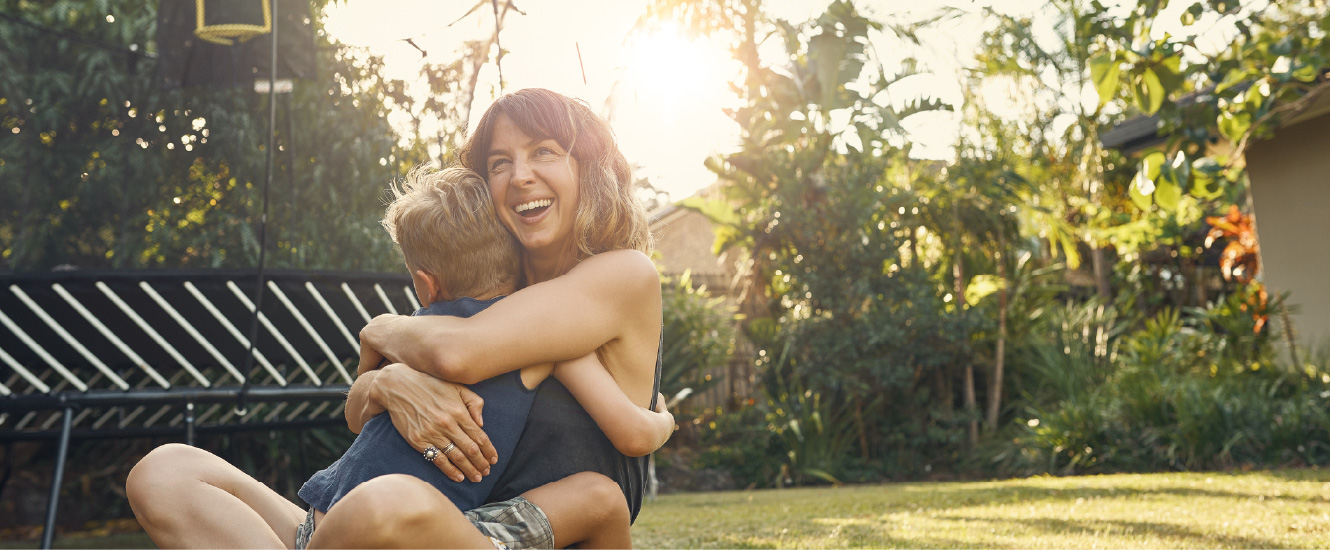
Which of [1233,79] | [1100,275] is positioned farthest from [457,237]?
A: [1100,275]

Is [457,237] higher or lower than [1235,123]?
lower

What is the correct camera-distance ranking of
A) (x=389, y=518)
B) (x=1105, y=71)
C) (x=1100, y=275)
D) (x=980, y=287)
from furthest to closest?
1. (x=1100, y=275)
2. (x=980, y=287)
3. (x=1105, y=71)
4. (x=389, y=518)

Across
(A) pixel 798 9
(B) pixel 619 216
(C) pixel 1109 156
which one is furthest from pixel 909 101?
(B) pixel 619 216

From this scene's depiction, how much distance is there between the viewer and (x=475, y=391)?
1.55 meters

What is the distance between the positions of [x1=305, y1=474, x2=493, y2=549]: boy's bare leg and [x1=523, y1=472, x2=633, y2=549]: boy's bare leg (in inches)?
9.4

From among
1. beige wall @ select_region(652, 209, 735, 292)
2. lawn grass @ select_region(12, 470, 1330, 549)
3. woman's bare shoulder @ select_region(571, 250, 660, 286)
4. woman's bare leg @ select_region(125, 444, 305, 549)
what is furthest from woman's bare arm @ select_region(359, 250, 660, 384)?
A: beige wall @ select_region(652, 209, 735, 292)

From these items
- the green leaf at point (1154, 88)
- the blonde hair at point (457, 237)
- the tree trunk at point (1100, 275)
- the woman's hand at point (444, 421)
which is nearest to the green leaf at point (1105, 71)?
the green leaf at point (1154, 88)

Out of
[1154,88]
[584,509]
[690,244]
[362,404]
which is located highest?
[690,244]

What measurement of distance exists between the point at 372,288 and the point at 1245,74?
3.48m

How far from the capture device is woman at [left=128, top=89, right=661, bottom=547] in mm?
1447

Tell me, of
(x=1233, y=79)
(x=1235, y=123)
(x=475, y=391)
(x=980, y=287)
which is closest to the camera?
(x=475, y=391)

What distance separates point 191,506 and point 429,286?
0.54m

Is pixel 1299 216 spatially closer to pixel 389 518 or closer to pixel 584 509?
pixel 584 509

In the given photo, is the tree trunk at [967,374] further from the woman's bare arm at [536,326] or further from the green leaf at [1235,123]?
the woman's bare arm at [536,326]
